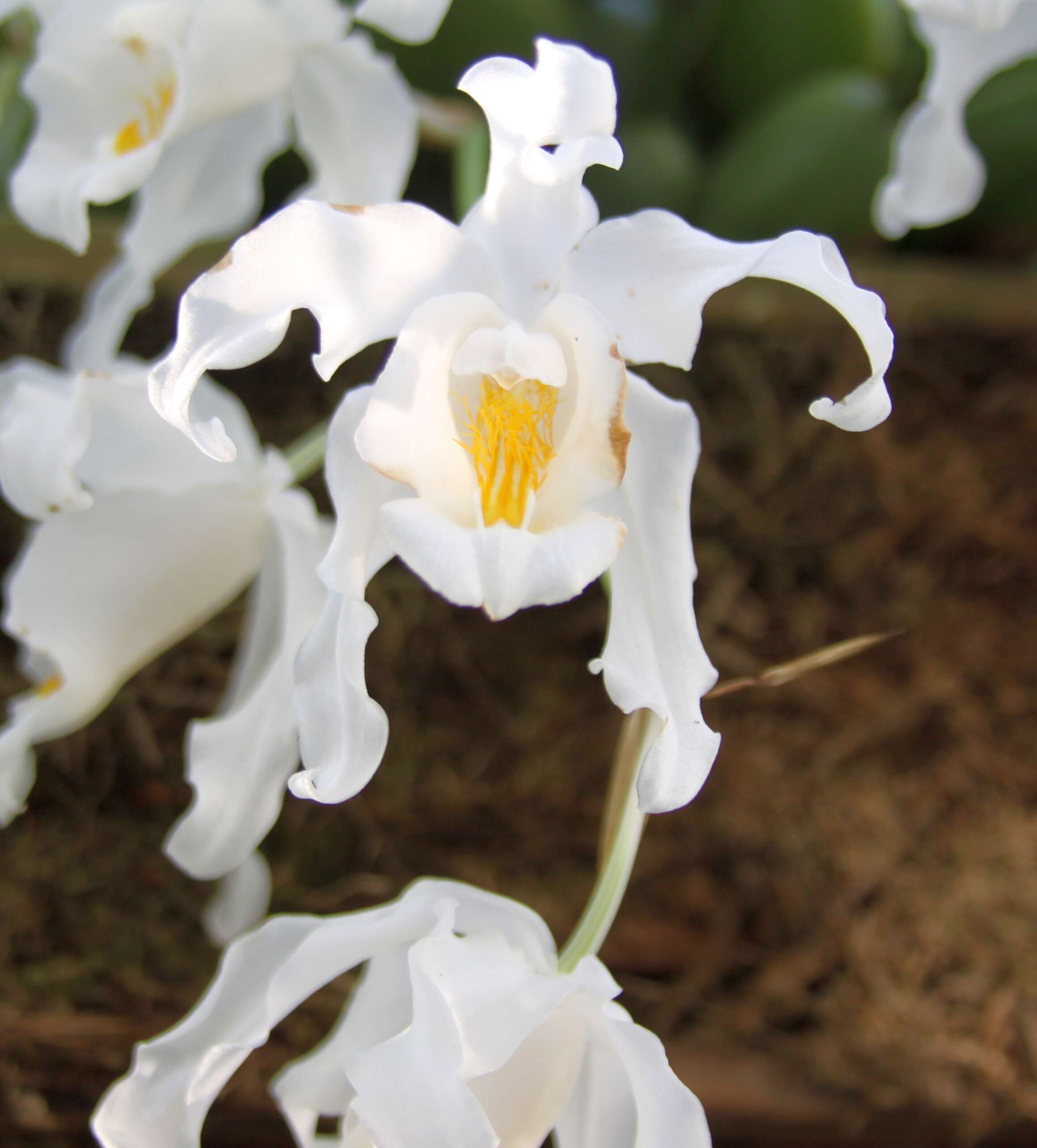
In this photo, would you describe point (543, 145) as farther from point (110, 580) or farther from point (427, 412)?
point (110, 580)

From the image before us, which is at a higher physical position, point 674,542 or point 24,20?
point 24,20

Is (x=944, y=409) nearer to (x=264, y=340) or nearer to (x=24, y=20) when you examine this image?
(x=264, y=340)

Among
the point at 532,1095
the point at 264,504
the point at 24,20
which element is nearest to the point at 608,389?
the point at 264,504

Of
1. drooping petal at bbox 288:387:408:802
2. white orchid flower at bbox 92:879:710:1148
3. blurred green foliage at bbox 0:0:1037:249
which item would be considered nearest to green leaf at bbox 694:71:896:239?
blurred green foliage at bbox 0:0:1037:249

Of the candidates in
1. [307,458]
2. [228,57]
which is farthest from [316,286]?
[228,57]

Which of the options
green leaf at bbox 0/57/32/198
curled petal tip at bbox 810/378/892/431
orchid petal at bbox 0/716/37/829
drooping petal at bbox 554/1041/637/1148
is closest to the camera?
curled petal tip at bbox 810/378/892/431

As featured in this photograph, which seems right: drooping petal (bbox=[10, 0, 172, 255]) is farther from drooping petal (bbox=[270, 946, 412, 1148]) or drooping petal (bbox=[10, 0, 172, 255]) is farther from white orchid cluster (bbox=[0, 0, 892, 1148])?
drooping petal (bbox=[270, 946, 412, 1148])

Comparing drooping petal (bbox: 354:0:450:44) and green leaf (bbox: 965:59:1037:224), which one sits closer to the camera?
drooping petal (bbox: 354:0:450:44)
